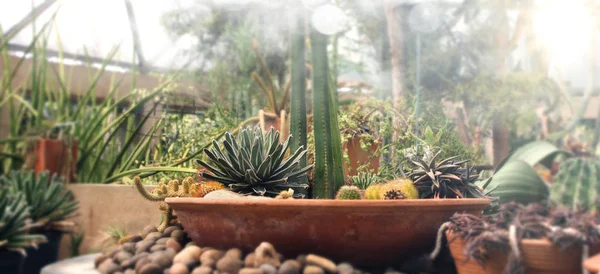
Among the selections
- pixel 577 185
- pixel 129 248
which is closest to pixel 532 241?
pixel 577 185

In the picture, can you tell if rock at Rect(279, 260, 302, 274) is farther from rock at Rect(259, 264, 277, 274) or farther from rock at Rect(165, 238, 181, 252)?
rock at Rect(165, 238, 181, 252)

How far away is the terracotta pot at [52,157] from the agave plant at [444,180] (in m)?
1.11

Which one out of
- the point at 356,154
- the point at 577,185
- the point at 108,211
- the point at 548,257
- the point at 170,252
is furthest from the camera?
the point at 108,211

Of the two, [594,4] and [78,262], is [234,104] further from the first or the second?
[594,4]

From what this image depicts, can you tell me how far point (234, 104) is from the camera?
2.06 meters

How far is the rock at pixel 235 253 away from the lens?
31.6 inches

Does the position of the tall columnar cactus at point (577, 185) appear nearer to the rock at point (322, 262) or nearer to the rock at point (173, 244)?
the rock at point (322, 262)

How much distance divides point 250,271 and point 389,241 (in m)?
0.23

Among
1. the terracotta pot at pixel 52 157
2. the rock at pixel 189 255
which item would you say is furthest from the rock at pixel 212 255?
the terracotta pot at pixel 52 157

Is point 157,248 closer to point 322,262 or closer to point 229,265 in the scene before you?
point 229,265

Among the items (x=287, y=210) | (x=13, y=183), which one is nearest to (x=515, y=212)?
(x=287, y=210)

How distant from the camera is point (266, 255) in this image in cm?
77

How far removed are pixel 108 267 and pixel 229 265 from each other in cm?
27

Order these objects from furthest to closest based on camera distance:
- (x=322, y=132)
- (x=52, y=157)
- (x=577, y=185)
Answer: (x=52, y=157), (x=577, y=185), (x=322, y=132)
